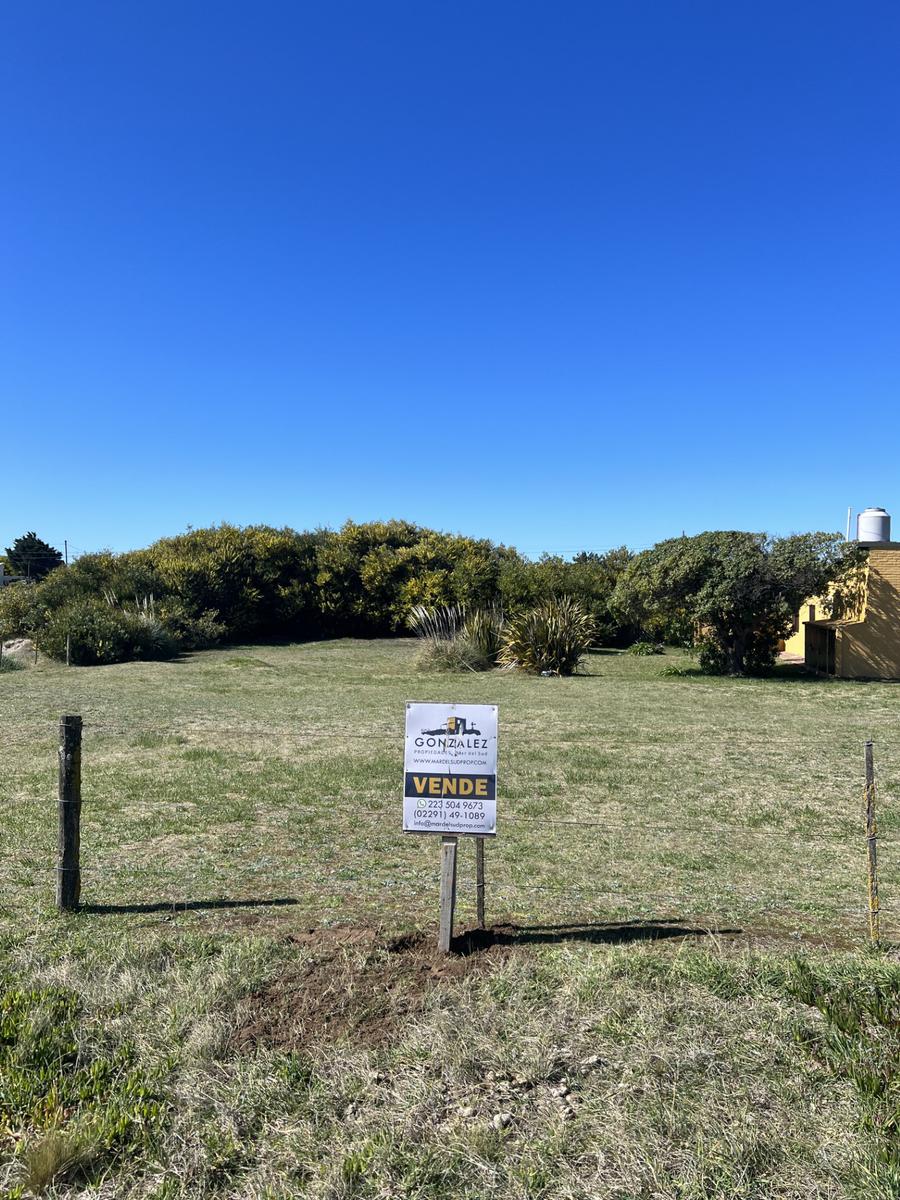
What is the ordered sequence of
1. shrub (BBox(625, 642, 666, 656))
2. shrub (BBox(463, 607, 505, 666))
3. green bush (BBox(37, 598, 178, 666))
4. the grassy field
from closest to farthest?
the grassy field < shrub (BBox(463, 607, 505, 666)) < green bush (BBox(37, 598, 178, 666)) < shrub (BBox(625, 642, 666, 656))

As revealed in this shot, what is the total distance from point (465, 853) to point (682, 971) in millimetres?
2696

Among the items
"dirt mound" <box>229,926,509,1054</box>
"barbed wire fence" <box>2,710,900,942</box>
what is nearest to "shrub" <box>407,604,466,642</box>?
"barbed wire fence" <box>2,710,900,942</box>

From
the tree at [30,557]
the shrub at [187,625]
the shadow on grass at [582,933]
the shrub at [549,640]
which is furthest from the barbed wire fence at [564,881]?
the tree at [30,557]

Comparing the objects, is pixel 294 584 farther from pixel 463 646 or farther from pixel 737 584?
pixel 737 584

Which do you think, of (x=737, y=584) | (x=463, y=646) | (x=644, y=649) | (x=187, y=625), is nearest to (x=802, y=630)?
(x=644, y=649)

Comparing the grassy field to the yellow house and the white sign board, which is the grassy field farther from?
the yellow house

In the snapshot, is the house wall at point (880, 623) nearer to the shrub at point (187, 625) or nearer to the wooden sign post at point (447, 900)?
the wooden sign post at point (447, 900)

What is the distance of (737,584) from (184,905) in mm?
16990

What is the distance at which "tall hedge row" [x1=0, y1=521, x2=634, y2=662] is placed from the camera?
27.5m

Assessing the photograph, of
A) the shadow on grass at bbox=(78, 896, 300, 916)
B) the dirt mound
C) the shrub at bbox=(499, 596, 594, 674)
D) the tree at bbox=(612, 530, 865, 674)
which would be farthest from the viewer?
the shrub at bbox=(499, 596, 594, 674)

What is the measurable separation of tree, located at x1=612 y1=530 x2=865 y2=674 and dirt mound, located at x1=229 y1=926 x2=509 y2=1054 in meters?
16.6

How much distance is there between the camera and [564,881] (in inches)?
221

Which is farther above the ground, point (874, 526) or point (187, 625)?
point (874, 526)

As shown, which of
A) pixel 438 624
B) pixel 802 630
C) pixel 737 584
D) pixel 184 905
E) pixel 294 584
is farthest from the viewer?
pixel 294 584
